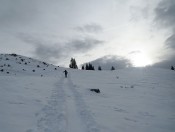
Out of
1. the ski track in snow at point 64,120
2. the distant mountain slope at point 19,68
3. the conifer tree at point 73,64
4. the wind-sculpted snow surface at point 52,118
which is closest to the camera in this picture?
the wind-sculpted snow surface at point 52,118

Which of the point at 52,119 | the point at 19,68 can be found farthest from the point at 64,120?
the point at 19,68

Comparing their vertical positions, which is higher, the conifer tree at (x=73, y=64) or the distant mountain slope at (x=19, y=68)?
the conifer tree at (x=73, y=64)

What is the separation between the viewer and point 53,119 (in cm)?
986

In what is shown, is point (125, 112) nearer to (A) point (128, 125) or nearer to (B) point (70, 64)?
(A) point (128, 125)

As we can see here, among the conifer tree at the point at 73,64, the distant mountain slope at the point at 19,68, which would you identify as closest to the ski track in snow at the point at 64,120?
the distant mountain slope at the point at 19,68

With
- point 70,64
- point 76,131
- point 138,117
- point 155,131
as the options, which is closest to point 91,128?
point 76,131

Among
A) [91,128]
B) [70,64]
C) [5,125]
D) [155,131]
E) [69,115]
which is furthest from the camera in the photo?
[70,64]

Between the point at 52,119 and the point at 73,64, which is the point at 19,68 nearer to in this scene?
the point at 52,119

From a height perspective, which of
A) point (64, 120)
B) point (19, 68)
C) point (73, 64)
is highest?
point (73, 64)

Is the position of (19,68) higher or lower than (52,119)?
higher

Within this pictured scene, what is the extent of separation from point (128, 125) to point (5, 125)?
19.8 feet

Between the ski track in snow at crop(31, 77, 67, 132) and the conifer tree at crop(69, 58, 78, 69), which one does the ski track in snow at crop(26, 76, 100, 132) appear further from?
the conifer tree at crop(69, 58, 78, 69)

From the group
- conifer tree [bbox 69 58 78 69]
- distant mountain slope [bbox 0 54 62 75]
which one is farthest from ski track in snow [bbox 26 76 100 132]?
conifer tree [bbox 69 58 78 69]

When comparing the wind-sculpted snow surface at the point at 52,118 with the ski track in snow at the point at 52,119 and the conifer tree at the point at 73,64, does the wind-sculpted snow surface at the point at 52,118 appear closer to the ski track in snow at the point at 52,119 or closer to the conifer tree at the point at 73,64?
the ski track in snow at the point at 52,119
